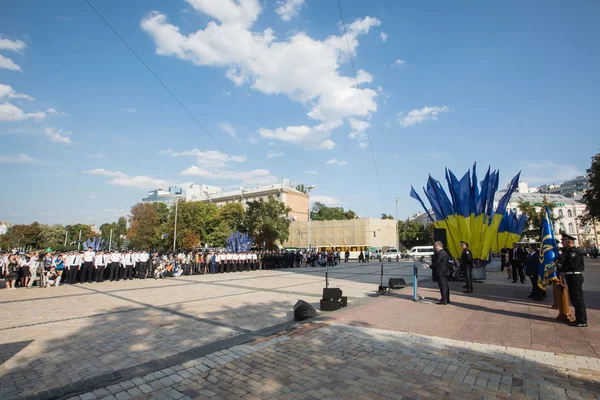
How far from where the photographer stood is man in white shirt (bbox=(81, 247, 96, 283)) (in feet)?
56.6

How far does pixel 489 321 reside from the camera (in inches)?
298

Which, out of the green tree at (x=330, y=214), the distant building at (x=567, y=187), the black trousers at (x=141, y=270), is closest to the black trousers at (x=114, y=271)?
the black trousers at (x=141, y=270)

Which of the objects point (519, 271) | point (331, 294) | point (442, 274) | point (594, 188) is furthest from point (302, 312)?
point (594, 188)

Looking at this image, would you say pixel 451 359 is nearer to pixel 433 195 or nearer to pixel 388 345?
pixel 388 345

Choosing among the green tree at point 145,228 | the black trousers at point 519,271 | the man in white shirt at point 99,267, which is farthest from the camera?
the green tree at point 145,228

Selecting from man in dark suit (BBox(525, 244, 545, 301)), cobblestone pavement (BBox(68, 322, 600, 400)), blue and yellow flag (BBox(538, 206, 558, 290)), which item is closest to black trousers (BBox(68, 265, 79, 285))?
cobblestone pavement (BBox(68, 322, 600, 400))

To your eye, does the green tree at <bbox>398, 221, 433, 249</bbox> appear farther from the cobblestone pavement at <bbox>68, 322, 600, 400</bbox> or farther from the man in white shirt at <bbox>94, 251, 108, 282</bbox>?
the cobblestone pavement at <bbox>68, 322, 600, 400</bbox>

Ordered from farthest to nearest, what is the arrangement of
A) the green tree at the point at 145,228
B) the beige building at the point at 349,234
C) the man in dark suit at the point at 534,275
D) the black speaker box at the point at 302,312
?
the beige building at the point at 349,234, the green tree at the point at 145,228, the man in dark suit at the point at 534,275, the black speaker box at the point at 302,312

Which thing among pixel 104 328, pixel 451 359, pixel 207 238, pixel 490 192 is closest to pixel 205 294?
pixel 104 328

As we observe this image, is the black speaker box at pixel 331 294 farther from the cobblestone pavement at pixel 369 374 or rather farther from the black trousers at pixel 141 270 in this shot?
the black trousers at pixel 141 270

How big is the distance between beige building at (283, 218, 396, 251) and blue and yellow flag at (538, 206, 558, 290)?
183 ft

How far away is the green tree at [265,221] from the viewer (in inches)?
1902

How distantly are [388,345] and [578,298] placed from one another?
473cm

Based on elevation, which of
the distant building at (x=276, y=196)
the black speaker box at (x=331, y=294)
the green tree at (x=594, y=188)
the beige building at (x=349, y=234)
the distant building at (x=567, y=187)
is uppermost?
the distant building at (x=567, y=187)
